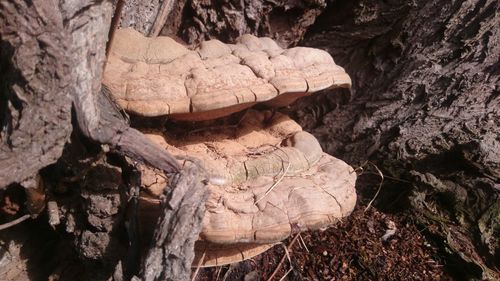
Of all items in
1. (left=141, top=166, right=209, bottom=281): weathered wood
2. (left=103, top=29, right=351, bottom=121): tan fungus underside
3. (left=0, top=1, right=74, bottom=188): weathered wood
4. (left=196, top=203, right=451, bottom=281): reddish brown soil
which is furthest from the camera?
(left=196, top=203, right=451, bottom=281): reddish brown soil

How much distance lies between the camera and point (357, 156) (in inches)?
114

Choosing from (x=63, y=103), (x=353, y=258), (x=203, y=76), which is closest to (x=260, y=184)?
(x=203, y=76)

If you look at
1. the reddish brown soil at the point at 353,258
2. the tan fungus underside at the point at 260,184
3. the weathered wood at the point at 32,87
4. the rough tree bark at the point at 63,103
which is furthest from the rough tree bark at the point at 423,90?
the weathered wood at the point at 32,87

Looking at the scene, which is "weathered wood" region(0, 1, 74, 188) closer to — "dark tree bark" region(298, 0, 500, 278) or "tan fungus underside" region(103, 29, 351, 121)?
"tan fungus underside" region(103, 29, 351, 121)

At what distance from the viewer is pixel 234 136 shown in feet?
7.10

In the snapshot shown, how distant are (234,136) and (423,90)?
122cm

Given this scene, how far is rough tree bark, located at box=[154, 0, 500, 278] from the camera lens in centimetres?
257

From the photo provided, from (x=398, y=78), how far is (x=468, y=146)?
1.79 feet

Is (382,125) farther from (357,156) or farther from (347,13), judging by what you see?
(347,13)

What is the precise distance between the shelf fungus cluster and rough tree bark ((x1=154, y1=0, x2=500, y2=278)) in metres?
0.68

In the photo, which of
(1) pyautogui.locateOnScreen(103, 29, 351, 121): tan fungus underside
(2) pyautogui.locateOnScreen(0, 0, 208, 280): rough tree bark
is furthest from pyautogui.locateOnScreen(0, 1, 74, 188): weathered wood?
(1) pyautogui.locateOnScreen(103, 29, 351, 121): tan fungus underside

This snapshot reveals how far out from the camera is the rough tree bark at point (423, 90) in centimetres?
257

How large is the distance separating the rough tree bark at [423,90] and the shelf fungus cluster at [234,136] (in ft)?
2.24

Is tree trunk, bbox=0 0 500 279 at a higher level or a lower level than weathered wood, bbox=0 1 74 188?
lower
